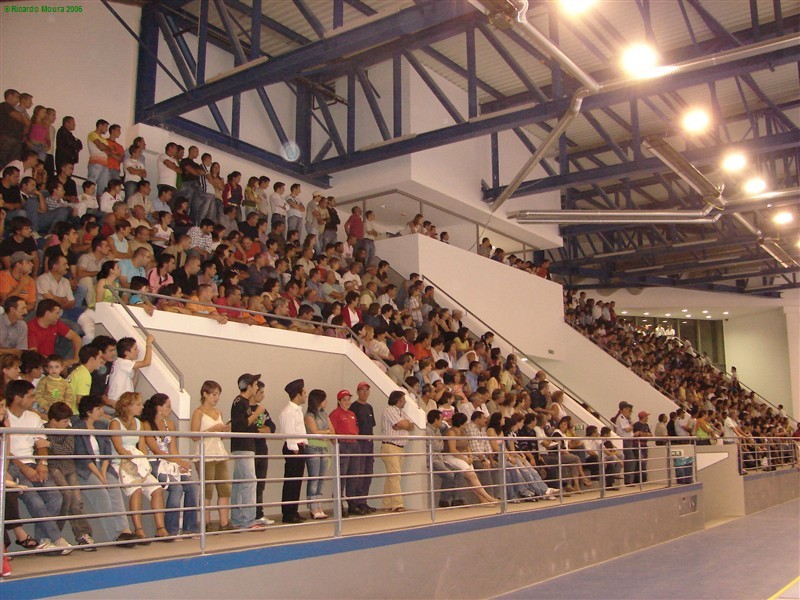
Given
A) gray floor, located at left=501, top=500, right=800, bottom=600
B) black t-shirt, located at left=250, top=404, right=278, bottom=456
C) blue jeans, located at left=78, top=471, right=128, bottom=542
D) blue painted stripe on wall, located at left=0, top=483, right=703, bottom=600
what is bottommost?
gray floor, located at left=501, top=500, right=800, bottom=600

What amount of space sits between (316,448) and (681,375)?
19.6 meters

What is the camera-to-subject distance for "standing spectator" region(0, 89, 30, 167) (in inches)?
400

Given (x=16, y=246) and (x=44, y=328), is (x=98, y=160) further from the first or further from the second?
(x=44, y=328)

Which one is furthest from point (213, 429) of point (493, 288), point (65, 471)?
point (493, 288)

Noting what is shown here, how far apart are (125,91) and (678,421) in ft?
43.3

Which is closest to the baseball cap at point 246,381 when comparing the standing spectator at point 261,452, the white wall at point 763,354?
the standing spectator at point 261,452

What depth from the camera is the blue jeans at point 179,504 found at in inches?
253

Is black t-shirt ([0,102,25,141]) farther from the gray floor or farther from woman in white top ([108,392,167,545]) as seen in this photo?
the gray floor

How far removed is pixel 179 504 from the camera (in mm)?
6457

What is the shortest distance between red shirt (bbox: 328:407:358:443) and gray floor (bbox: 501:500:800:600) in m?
2.53

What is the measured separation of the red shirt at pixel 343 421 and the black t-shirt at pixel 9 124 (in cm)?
578

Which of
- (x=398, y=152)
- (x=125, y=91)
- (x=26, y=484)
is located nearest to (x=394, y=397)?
(x=26, y=484)

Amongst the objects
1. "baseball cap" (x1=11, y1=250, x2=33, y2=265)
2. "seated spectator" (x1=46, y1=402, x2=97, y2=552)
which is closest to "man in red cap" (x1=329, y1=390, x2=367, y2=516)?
"seated spectator" (x1=46, y1=402, x2=97, y2=552)

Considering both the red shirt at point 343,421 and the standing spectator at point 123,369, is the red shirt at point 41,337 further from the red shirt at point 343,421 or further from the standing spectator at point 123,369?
the red shirt at point 343,421
